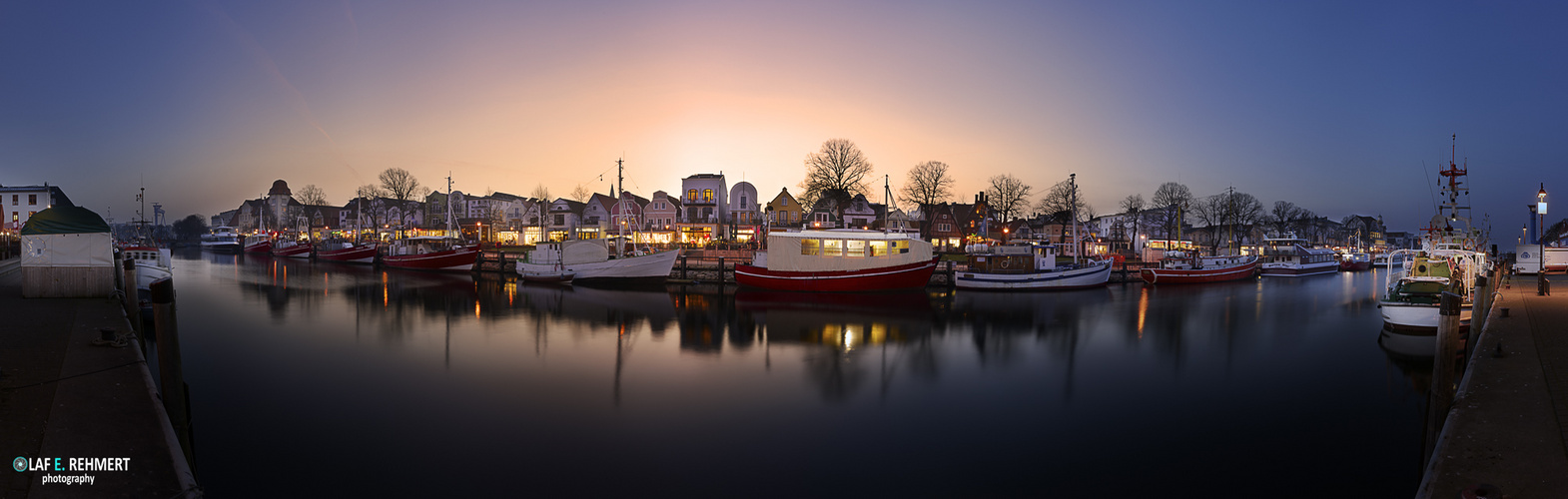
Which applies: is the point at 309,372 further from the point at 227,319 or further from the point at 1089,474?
the point at 1089,474

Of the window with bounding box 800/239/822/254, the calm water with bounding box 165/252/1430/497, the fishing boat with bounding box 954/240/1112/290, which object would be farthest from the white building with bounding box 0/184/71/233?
the fishing boat with bounding box 954/240/1112/290

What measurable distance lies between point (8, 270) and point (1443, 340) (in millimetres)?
40888

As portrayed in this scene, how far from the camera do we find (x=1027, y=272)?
34.4m

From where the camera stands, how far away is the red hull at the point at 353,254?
53750mm

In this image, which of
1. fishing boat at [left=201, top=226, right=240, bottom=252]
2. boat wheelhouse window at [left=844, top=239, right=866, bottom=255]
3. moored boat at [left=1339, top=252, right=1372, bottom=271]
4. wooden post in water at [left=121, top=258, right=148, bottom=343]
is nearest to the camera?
wooden post in water at [left=121, top=258, right=148, bottom=343]

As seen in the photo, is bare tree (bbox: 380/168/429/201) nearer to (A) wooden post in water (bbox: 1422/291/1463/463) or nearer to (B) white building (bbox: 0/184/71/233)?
(B) white building (bbox: 0/184/71/233)

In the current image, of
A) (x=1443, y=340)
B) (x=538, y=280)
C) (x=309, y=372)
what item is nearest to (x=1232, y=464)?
(x=1443, y=340)

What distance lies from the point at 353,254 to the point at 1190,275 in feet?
207

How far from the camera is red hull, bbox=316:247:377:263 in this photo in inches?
2116

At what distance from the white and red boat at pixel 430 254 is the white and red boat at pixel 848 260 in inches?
943

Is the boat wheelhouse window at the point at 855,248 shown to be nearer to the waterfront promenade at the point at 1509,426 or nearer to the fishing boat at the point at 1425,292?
the fishing boat at the point at 1425,292

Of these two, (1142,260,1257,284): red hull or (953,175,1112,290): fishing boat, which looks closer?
(953,175,1112,290): fishing boat

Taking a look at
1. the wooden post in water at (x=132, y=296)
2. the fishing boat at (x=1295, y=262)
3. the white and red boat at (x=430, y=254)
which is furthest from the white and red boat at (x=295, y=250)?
the fishing boat at (x=1295, y=262)

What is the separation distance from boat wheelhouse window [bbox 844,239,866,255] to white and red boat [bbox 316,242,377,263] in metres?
41.2
